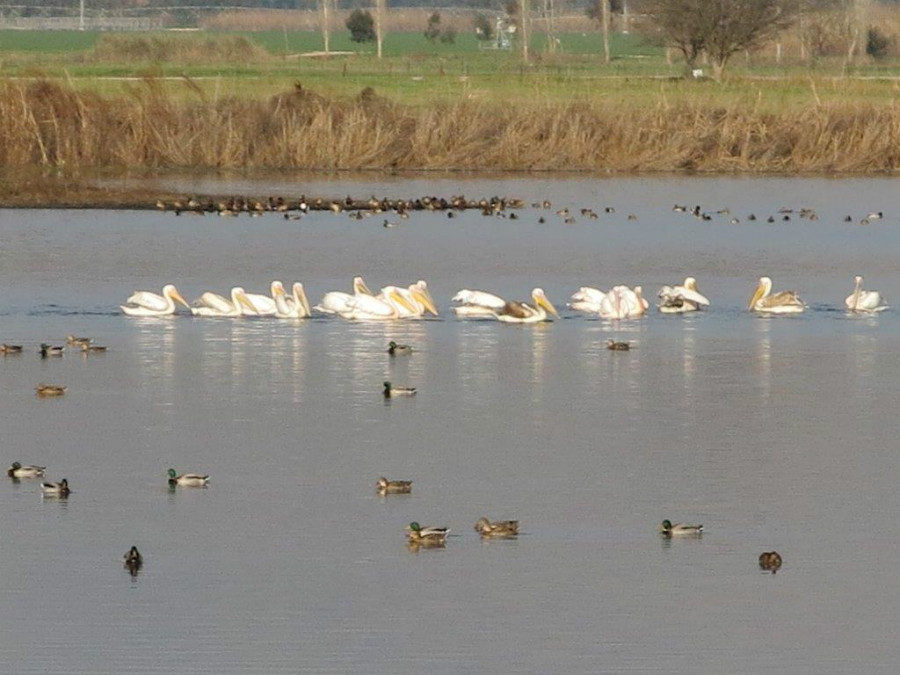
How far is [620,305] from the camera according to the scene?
2167 centimetres

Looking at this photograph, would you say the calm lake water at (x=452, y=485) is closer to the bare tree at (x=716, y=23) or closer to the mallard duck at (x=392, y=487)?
the mallard duck at (x=392, y=487)

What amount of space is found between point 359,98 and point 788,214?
10.5m

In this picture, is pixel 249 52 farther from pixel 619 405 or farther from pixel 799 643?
pixel 799 643

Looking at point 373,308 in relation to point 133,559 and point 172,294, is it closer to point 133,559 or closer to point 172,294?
point 172,294

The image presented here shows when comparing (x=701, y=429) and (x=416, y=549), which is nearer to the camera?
(x=416, y=549)

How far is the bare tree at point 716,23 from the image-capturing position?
6712cm

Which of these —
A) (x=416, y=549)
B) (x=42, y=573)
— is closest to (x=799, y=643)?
(x=416, y=549)

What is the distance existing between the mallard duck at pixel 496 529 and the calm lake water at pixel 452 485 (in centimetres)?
8

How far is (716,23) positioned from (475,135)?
27.3 m

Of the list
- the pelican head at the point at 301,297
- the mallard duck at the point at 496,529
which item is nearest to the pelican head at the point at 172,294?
the pelican head at the point at 301,297

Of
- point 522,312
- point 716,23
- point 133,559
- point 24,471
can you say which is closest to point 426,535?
point 133,559

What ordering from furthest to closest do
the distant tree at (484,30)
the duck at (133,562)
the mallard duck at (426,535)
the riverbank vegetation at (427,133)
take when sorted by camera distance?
the distant tree at (484,30), the riverbank vegetation at (427,133), the mallard duck at (426,535), the duck at (133,562)

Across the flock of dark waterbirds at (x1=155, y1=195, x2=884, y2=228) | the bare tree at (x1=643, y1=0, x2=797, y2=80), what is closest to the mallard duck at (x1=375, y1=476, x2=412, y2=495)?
the flock of dark waterbirds at (x1=155, y1=195, x2=884, y2=228)

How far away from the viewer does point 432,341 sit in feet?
66.0
